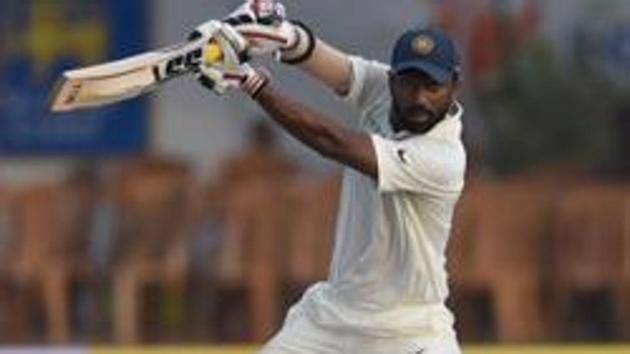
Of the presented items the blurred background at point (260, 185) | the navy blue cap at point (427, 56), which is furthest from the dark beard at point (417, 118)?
the blurred background at point (260, 185)

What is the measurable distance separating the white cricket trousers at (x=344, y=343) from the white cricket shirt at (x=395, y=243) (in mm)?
25

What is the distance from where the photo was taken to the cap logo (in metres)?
7.70

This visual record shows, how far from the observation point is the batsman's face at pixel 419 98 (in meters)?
7.68

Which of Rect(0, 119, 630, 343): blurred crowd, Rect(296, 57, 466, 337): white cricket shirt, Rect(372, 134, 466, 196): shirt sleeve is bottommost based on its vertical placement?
Rect(0, 119, 630, 343): blurred crowd

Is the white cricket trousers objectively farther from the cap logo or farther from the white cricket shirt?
the cap logo

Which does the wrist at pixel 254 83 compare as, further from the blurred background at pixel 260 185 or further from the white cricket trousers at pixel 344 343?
the blurred background at pixel 260 185

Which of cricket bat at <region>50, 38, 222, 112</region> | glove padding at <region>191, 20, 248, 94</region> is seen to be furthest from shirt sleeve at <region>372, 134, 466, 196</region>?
cricket bat at <region>50, 38, 222, 112</region>

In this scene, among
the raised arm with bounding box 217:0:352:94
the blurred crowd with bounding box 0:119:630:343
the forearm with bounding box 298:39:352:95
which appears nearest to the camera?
the raised arm with bounding box 217:0:352:94

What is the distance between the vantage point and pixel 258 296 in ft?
43.9

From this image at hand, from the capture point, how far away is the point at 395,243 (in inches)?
314

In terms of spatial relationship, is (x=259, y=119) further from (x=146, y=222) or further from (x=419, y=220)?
(x=419, y=220)

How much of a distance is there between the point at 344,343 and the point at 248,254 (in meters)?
5.30

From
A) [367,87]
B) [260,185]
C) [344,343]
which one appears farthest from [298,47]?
[260,185]

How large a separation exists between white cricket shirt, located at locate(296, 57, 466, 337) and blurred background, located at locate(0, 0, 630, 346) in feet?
15.9
